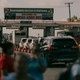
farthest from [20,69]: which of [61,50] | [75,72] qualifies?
[61,50]

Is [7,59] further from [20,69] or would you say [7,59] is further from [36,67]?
[20,69]

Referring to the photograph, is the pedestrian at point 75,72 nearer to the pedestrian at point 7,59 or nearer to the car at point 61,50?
the pedestrian at point 7,59

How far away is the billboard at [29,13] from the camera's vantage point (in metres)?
92.4

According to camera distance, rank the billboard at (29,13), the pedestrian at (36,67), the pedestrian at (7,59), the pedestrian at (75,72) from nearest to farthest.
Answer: the pedestrian at (75,72)
the pedestrian at (36,67)
the pedestrian at (7,59)
the billboard at (29,13)

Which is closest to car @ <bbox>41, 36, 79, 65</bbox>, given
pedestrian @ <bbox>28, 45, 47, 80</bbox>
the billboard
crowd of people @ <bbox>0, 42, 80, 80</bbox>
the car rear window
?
the car rear window

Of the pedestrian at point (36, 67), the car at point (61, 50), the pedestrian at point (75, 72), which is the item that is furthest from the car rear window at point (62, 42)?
the pedestrian at point (75, 72)

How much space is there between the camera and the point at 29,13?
306ft

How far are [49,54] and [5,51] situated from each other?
1723cm

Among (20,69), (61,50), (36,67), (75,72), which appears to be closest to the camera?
(20,69)

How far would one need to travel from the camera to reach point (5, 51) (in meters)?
10.4

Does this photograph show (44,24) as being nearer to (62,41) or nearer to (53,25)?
(53,25)

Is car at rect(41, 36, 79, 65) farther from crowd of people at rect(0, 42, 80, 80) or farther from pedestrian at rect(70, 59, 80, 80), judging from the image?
pedestrian at rect(70, 59, 80, 80)

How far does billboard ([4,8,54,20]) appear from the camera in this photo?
92.4 meters

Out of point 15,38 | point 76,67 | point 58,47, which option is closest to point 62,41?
point 58,47
